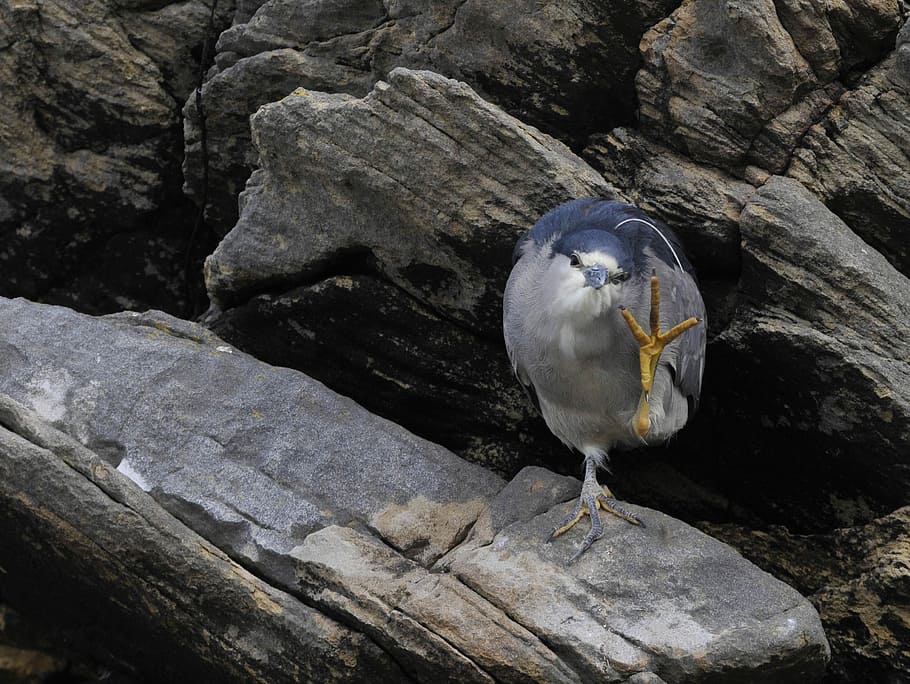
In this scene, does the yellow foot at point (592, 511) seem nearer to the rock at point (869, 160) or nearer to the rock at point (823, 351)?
the rock at point (823, 351)

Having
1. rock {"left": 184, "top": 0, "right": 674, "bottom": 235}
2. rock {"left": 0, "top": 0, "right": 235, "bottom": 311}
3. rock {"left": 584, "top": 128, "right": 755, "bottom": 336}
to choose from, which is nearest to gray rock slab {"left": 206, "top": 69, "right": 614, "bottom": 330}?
rock {"left": 584, "top": 128, "right": 755, "bottom": 336}

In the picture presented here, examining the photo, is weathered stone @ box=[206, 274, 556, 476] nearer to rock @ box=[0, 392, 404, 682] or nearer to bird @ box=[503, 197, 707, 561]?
bird @ box=[503, 197, 707, 561]

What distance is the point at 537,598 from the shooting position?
3.83m

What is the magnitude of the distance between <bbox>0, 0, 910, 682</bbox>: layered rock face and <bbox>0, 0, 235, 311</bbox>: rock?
1.79 feet

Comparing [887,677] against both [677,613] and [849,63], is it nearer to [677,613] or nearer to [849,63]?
[677,613]

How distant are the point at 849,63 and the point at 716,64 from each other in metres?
0.60

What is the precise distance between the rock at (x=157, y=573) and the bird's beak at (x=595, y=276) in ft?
4.81

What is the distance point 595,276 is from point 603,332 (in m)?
0.42

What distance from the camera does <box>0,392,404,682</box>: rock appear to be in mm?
4012

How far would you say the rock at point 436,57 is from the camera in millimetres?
5016

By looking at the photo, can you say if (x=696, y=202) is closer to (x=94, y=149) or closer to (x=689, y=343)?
(x=689, y=343)

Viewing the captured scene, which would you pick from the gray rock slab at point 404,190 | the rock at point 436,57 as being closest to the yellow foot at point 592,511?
the gray rock slab at point 404,190

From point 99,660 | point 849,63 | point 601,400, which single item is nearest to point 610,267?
point 601,400

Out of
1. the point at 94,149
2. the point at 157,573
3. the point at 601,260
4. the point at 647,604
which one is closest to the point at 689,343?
the point at 601,260
